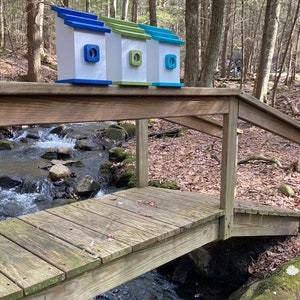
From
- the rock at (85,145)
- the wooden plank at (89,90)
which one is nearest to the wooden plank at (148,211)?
the wooden plank at (89,90)

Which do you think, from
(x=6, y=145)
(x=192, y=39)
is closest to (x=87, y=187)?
(x=6, y=145)

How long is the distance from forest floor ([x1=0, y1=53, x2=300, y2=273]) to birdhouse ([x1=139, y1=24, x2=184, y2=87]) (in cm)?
254

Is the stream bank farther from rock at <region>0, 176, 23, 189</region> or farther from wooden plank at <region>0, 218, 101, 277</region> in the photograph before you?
wooden plank at <region>0, 218, 101, 277</region>

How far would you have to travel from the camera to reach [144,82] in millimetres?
2441

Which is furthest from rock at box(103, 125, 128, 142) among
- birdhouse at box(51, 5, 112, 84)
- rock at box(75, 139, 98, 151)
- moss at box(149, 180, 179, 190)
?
birdhouse at box(51, 5, 112, 84)

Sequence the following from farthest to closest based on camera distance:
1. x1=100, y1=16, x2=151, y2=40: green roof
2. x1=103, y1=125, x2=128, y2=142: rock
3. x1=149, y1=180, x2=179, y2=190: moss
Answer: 1. x1=103, y1=125, x2=128, y2=142: rock
2. x1=149, y1=180, x2=179, y2=190: moss
3. x1=100, y1=16, x2=151, y2=40: green roof

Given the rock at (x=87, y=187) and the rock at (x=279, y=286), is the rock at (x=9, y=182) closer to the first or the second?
the rock at (x=87, y=187)

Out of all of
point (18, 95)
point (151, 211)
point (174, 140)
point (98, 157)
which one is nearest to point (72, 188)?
point (98, 157)

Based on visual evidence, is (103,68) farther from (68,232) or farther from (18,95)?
(68,232)

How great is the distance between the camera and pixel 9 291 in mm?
1933

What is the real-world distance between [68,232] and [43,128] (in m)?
11.4

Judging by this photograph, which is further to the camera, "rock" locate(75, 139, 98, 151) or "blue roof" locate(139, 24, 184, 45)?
"rock" locate(75, 139, 98, 151)

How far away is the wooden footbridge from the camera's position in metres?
2.02

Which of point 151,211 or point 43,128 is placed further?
point 43,128
